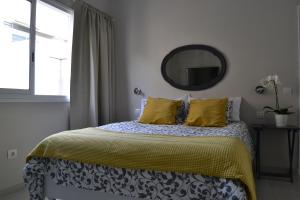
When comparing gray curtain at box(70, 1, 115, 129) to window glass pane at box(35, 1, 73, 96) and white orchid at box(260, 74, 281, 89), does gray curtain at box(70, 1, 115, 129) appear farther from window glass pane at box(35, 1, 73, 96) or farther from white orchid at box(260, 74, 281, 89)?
white orchid at box(260, 74, 281, 89)

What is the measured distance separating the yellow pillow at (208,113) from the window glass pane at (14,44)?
6.54 ft

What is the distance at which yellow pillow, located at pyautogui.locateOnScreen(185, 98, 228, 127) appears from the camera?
2.72m

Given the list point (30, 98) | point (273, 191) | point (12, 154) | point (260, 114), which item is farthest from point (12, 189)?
point (260, 114)

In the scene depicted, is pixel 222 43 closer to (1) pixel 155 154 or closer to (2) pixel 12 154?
(1) pixel 155 154

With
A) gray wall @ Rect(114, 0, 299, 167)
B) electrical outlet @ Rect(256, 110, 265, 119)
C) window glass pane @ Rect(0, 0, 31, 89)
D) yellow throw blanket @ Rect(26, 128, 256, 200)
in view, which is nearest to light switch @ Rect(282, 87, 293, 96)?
gray wall @ Rect(114, 0, 299, 167)

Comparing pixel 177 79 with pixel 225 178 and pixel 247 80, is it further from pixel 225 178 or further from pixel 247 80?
pixel 225 178

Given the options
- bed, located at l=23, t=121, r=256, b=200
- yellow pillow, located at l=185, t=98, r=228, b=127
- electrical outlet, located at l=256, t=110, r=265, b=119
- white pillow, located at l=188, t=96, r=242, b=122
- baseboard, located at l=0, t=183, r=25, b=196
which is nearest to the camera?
bed, located at l=23, t=121, r=256, b=200

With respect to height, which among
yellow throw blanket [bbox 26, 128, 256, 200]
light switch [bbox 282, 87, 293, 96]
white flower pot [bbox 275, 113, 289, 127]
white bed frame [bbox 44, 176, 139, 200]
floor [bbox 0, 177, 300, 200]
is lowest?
floor [bbox 0, 177, 300, 200]

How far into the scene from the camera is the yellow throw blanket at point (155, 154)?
57.6 inches

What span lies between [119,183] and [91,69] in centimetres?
209

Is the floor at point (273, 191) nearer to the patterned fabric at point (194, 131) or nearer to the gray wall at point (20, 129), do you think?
the gray wall at point (20, 129)

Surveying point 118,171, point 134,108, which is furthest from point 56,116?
point 118,171

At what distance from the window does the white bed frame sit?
1.11m

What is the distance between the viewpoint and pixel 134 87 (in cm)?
388
